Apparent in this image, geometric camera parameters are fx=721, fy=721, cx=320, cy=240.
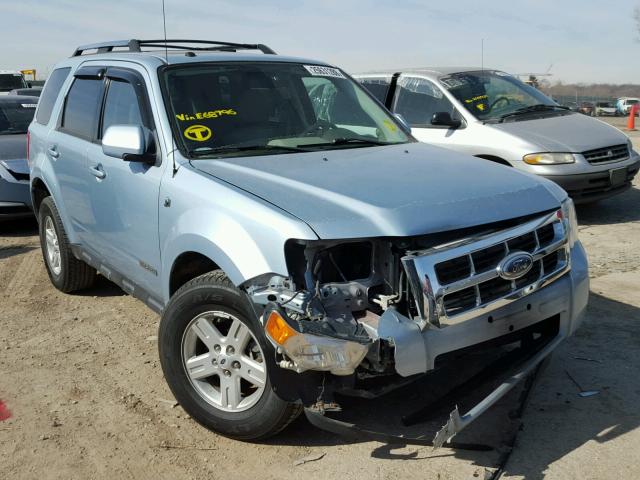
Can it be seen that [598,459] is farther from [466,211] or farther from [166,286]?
[166,286]

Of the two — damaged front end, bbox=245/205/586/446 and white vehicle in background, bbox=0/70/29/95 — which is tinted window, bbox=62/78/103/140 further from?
white vehicle in background, bbox=0/70/29/95

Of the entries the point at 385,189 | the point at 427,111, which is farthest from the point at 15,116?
the point at 385,189

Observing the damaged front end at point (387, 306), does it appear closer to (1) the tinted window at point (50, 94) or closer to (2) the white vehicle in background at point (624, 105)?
(1) the tinted window at point (50, 94)

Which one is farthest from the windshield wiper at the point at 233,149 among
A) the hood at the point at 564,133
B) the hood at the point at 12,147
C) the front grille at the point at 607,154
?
the hood at the point at 12,147

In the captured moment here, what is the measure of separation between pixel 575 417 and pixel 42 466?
263 centimetres

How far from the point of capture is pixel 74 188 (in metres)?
5.14

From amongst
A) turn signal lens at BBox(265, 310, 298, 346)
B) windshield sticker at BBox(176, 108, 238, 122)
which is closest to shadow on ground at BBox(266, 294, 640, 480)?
turn signal lens at BBox(265, 310, 298, 346)

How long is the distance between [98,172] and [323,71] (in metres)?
1.69

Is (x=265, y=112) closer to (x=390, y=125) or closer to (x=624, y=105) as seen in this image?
(x=390, y=125)

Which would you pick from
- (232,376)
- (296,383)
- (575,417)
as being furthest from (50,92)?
(575,417)

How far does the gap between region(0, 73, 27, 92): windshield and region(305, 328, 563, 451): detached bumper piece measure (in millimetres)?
24209

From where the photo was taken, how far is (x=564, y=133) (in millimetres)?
8234

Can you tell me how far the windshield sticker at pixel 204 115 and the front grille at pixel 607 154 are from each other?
500 cm

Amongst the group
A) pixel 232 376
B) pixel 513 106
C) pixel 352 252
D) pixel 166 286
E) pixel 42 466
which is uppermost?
pixel 513 106
